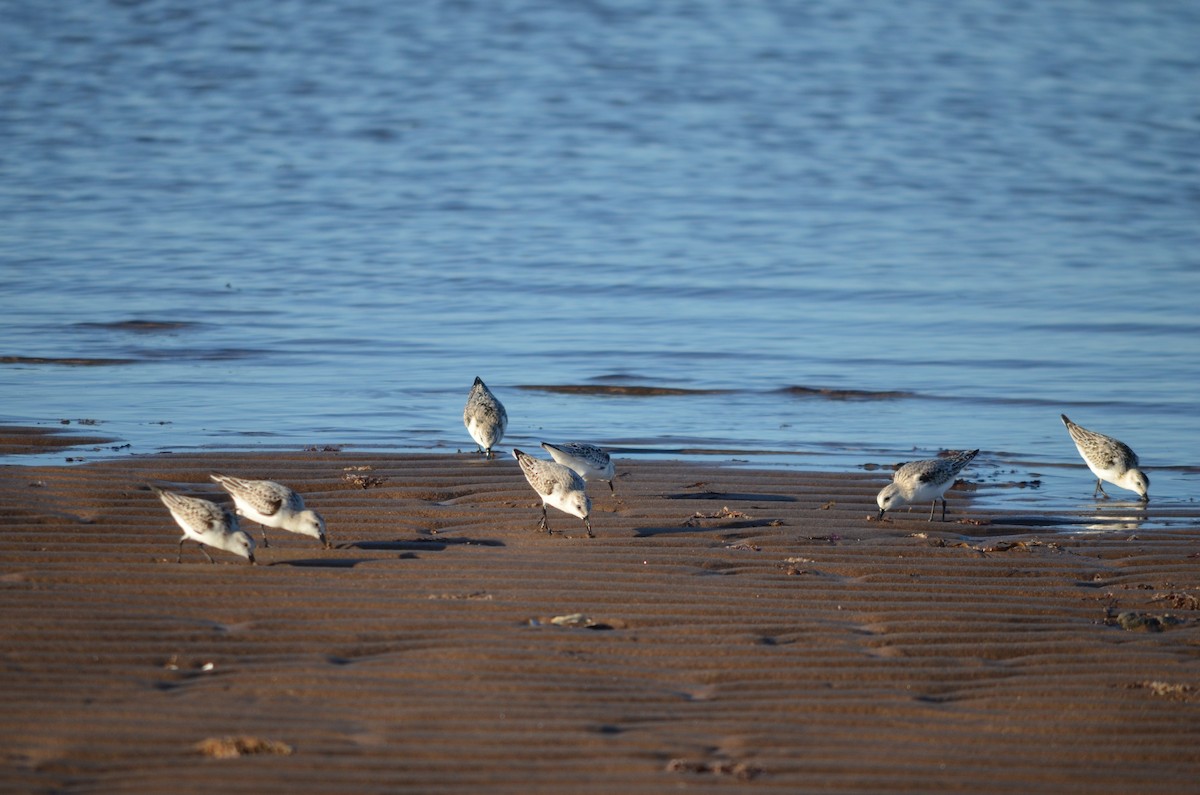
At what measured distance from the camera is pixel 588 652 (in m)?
7.30

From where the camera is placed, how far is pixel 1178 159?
3353 centimetres

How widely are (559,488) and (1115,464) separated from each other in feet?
15.8

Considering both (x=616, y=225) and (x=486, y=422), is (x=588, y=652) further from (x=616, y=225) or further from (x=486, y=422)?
(x=616, y=225)

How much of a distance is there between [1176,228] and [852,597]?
2226 centimetres

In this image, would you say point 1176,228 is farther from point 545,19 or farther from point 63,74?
point 63,74

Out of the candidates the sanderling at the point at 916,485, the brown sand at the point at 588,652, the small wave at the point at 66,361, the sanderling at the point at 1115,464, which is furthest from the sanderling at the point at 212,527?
the small wave at the point at 66,361

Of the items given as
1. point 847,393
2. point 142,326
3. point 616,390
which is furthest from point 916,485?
point 142,326

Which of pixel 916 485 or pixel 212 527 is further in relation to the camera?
pixel 916 485

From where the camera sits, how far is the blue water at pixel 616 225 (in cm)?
1546

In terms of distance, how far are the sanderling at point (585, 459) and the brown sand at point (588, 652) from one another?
49 cm

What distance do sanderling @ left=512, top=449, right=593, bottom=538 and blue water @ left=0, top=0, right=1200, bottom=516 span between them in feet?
10.0

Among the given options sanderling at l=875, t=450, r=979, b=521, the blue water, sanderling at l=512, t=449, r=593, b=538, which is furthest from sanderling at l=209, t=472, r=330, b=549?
sanderling at l=875, t=450, r=979, b=521

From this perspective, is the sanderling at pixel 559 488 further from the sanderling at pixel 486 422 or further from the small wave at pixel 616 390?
the small wave at pixel 616 390

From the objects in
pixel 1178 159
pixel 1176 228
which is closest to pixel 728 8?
pixel 1178 159
